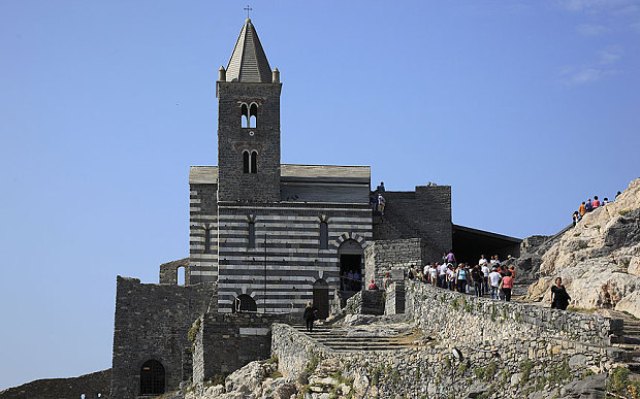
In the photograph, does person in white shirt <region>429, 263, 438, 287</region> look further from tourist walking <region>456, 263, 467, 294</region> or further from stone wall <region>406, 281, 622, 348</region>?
tourist walking <region>456, 263, 467, 294</region>

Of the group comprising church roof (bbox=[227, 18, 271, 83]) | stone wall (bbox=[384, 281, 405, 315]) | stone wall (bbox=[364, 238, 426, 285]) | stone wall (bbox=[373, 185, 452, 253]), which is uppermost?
church roof (bbox=[227, 18, 271, 83])

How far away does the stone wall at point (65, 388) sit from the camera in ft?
196

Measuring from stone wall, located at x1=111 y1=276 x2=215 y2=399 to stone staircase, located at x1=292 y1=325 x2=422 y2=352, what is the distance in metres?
13.4

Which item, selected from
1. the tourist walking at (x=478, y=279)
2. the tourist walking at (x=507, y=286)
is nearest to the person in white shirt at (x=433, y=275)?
the tourist walking at (x=478, y=279)

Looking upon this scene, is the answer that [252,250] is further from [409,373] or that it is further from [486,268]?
[409,373]

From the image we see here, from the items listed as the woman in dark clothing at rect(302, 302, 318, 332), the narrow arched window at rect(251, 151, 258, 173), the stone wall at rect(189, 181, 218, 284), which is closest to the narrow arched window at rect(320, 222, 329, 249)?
the narrow arched window at rect(251, 151, 258, 173)

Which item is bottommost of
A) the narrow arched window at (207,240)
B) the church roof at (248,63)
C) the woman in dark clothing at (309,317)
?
the woman in dark clothing at (309,317)

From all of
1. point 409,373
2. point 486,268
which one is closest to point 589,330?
point 409,373

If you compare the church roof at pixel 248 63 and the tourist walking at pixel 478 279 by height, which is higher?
the church roof at pixel 248 63

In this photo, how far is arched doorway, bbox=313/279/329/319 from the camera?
56.1 metres

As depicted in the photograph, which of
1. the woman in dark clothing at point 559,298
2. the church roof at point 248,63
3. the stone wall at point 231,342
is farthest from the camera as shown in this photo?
the church roof at point 248,63

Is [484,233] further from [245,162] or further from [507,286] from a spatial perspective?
[507,286]

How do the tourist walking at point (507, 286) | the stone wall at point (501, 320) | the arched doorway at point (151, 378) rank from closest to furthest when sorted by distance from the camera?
the stone wall at point (501, 320)
the tourist walking at point (507, 286)
the arched doorway at point (151, 378)

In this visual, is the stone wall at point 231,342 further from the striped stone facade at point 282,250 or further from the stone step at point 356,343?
the striped stone facade at point 282,250
